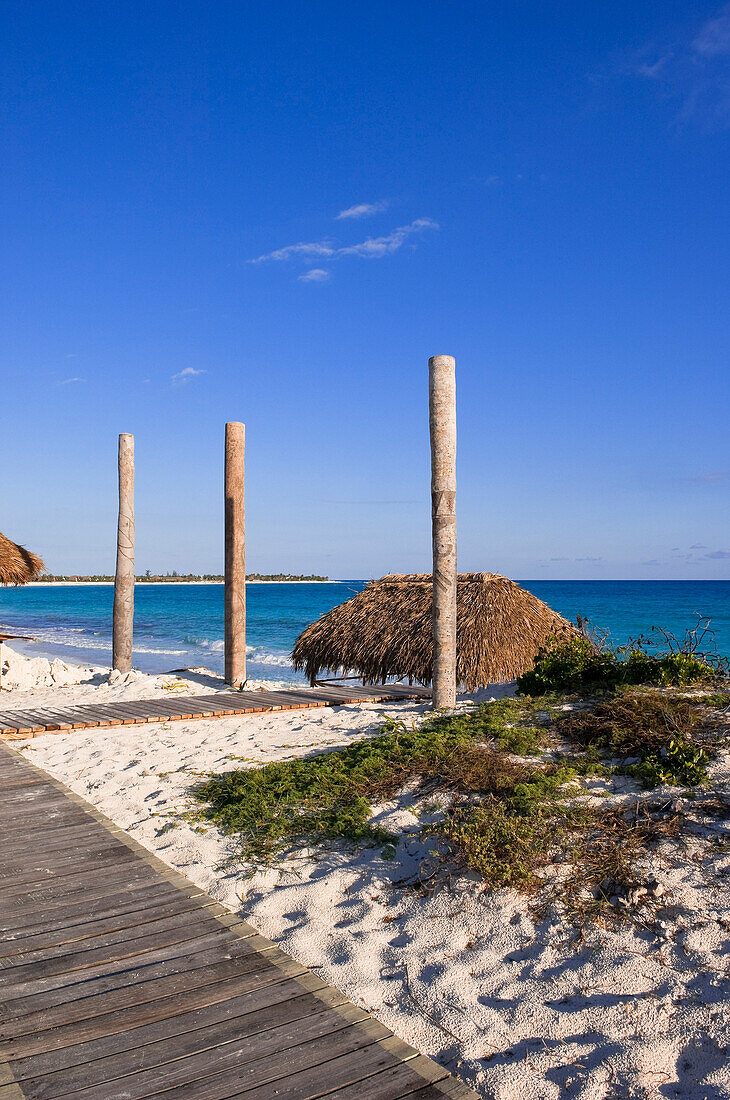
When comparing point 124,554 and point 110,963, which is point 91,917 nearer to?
point 110,963

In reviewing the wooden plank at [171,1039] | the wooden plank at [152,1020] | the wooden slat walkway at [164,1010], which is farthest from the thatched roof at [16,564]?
the wooden plank at [171,1039]

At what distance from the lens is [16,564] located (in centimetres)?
1367

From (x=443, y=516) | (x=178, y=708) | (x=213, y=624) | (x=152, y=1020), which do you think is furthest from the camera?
(x=213, y=624)

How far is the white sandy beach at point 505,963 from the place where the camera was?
2604 mm

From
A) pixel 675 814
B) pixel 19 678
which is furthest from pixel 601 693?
pixel 19 678

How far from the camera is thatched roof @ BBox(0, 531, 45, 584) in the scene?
13.4 m

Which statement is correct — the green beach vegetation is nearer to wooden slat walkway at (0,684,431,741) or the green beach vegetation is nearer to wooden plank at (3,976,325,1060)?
wooden plank at (3,976,325,1060)

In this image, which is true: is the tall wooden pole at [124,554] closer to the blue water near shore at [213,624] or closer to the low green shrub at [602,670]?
the blue water near shore at [213,624]

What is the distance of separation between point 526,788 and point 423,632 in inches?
273

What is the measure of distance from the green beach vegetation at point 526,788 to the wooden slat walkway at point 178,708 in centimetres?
276

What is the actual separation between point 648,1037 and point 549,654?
5.61 meters

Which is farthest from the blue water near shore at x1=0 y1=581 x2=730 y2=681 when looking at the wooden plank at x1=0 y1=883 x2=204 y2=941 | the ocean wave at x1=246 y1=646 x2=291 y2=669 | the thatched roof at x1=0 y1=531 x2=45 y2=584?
the wooden plank at x1=0 y1=883 x2=204 y2=941

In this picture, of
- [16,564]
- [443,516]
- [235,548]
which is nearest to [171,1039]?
[443,516]

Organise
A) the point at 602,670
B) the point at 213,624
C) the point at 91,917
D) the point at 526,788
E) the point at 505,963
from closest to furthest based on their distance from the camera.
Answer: the point at 505,963 < the point at 91,917 < the point at 526,788 < the point at 602,670 < the point at 213,624
